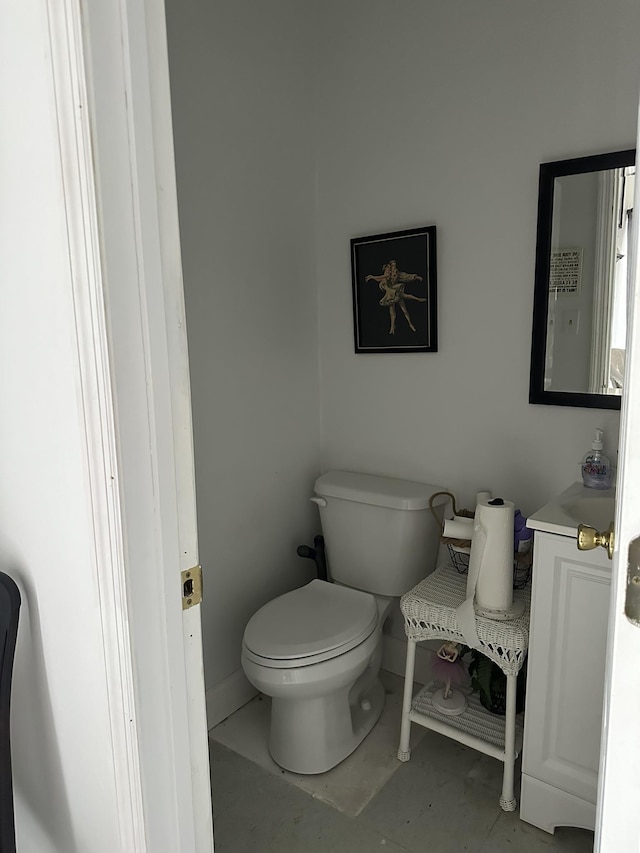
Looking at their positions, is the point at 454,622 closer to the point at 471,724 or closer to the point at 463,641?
the point at 463,641

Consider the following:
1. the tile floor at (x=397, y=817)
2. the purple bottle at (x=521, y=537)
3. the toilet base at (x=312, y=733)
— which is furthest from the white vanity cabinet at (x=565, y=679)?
the toilet base at (x=312, y=733)

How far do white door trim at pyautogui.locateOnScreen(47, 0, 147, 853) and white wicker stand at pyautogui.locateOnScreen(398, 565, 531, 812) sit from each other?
1.04 meters

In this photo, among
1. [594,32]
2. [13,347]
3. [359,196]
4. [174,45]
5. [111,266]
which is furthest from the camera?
[359,196]

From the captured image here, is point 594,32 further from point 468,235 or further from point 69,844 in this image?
point 69,844

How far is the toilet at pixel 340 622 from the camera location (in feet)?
5.85

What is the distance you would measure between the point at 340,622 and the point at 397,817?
0.53 meters

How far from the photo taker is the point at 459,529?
1.85 meters

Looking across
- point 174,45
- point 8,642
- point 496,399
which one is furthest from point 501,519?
point 174,45

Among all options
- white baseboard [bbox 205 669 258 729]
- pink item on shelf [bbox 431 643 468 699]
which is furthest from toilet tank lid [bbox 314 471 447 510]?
white baseboard [bbox 205 669 258 729]

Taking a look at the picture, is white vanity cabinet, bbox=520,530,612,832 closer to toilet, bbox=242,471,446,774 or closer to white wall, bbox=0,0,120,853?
toilet, bbox=242,471,446,774

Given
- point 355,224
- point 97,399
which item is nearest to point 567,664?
point 97,399

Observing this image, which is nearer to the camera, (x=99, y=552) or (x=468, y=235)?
(x=99, y=552)

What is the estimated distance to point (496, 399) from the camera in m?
1.99

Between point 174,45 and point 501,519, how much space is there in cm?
162
